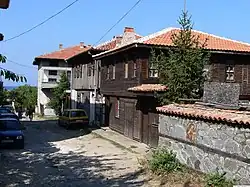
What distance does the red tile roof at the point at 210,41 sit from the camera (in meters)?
23.9

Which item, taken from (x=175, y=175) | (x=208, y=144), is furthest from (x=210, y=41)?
(x=208, y=144)

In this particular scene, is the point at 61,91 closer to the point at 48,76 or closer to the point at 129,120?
the point at 48,76

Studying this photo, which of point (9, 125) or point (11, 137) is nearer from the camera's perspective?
point (11, 137)

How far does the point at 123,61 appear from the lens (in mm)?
27344

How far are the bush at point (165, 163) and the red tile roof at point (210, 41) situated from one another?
32.4 ft

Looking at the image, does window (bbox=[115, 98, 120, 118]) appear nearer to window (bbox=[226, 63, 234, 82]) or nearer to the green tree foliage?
window (bbox=[226, 63, 234, 82])

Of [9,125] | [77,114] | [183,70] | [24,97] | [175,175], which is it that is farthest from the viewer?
[24,97]

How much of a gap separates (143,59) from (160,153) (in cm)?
969

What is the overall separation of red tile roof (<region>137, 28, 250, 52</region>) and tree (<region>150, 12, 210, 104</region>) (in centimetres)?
613

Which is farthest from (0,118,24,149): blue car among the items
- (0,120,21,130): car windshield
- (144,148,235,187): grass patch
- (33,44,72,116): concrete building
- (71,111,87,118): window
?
(33,44,72,116): concrete building

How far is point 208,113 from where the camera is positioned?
12570 millimetres

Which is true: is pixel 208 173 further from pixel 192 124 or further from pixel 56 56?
pixel 56 56

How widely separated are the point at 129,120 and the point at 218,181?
1508 cm

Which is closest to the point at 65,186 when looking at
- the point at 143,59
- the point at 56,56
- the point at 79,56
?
the point at 143,59
